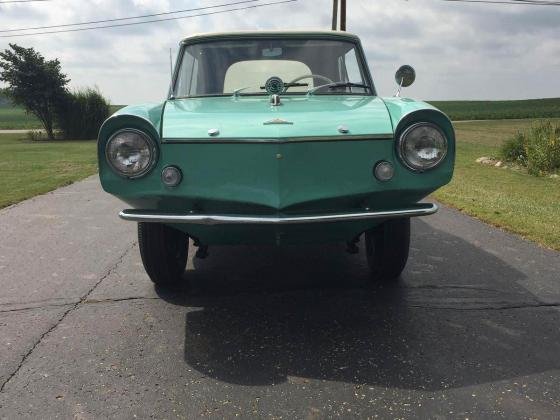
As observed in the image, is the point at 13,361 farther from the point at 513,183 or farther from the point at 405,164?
the point at 513,183

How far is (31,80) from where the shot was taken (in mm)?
24625

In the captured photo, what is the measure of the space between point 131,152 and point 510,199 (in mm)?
5900

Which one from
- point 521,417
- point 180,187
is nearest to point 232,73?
point 180,187

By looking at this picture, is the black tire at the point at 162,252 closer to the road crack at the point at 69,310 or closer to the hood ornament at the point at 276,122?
the road crack at the point at 69,310

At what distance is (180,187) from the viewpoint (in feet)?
8.76

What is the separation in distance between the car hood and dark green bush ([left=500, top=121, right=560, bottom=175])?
8173 millimetres

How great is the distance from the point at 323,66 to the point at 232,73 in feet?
2.32

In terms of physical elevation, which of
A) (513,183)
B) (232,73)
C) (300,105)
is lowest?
(513,183)

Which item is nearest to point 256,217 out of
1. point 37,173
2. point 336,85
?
point 336,85

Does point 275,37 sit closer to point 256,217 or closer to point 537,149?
point 256,217

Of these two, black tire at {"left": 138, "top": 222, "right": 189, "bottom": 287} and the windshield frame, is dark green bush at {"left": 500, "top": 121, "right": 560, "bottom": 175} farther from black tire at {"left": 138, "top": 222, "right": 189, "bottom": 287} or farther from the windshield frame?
black tire at {"left": 138, "top": 222, "right": 189, "bottom": 287}

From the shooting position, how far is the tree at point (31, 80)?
24578 millimetres

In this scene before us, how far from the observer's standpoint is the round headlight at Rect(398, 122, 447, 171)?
269cm

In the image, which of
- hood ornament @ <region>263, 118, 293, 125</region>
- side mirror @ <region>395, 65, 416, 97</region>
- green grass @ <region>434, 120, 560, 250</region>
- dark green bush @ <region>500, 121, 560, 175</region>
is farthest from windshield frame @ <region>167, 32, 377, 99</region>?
dark green bush @ <region>500, 121, 560, 175</region>
